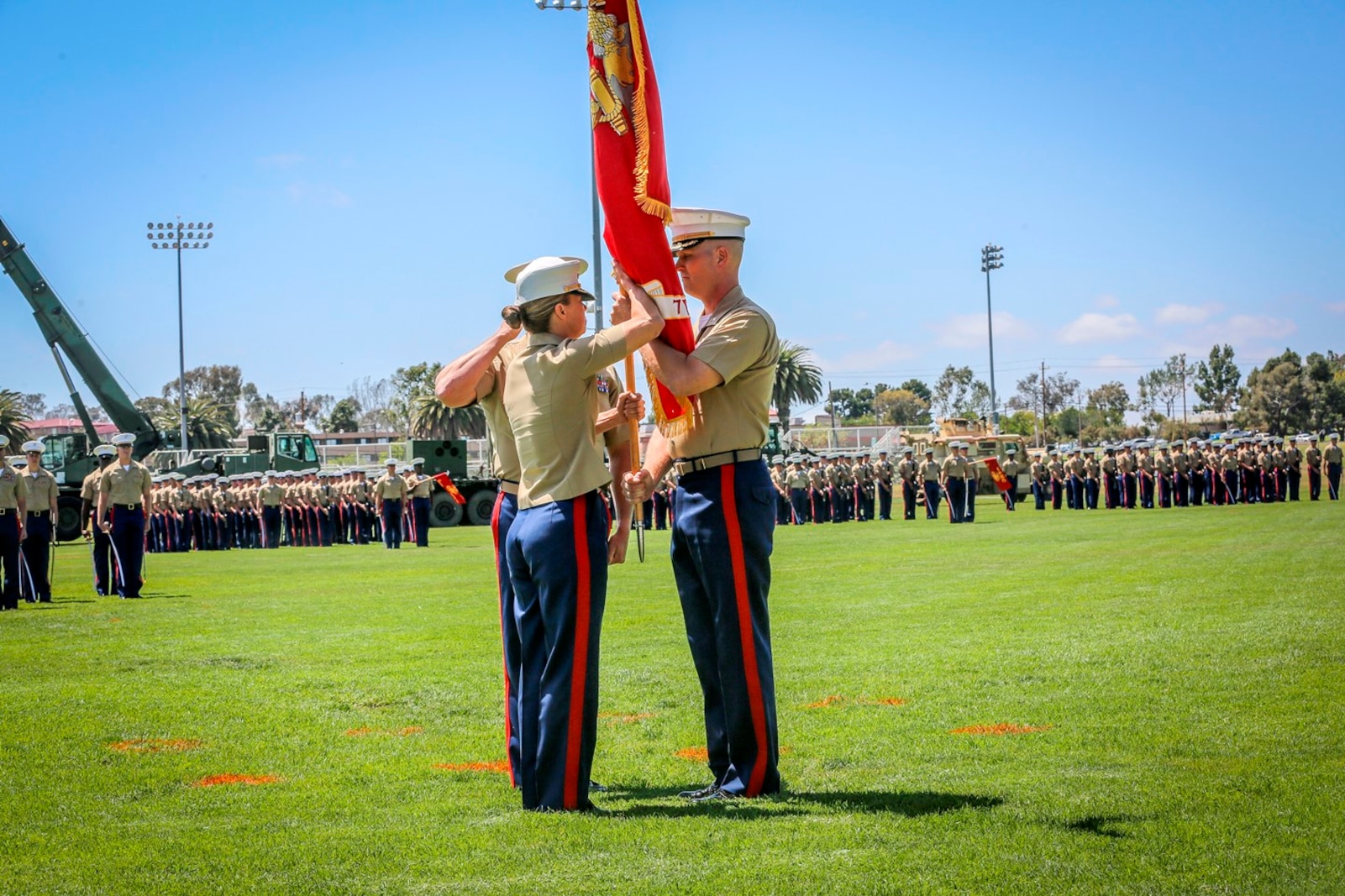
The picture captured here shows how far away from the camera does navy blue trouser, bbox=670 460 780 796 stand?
517cm

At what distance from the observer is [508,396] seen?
17.4 ft

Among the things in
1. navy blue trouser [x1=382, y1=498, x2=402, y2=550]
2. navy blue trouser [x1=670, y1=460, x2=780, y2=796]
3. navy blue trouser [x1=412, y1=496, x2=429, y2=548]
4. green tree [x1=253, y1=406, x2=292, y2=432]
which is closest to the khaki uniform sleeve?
navy blue trouser [x1=670, y1=460, x2=780, y2=796]

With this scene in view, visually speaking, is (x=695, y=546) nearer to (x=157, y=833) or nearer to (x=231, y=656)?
(x=157, y=833)

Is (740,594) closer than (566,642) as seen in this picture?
No

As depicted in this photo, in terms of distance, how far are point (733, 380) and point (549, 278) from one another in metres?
0.85

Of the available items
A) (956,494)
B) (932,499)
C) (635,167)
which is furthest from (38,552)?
(932,499)

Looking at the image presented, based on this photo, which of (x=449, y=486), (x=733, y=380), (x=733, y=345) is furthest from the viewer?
(x=449, y=486)

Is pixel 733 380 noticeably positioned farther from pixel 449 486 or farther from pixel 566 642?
pixel 449 486

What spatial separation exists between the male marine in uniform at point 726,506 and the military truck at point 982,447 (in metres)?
36.9

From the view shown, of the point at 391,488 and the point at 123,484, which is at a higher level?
the point at 123,484

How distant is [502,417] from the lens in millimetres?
5680

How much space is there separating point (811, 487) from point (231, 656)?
27241mm

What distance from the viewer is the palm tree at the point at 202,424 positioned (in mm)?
79062

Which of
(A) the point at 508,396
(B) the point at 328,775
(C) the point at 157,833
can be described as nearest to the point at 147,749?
(B) the point at 328,775
